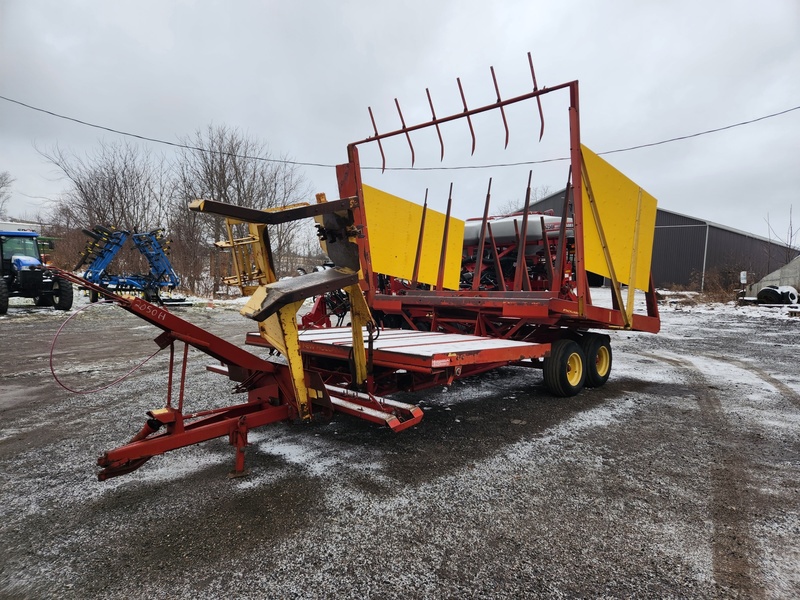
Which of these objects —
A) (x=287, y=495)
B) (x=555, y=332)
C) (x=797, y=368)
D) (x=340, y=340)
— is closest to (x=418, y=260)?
(x=555, y=332)

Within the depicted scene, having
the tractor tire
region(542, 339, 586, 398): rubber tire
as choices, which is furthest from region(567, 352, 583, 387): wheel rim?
the tractor tire

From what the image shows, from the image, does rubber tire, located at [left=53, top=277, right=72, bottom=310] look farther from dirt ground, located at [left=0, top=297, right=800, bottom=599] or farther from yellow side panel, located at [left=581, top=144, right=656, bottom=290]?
yellow side panel, located at [left=581, top=144, right=656, bottom=290]

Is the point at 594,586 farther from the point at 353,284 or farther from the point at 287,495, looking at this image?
the point at 353,284

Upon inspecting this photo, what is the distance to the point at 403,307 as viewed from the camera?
6.17 m

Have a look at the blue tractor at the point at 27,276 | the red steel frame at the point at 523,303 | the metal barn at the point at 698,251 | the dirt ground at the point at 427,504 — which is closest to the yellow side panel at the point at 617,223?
the red steel frame at the point at 523,303

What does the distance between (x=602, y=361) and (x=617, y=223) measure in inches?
70.5

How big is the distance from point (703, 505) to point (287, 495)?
2495mm

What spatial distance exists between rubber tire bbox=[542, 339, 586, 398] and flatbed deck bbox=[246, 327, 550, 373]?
68 centimetres

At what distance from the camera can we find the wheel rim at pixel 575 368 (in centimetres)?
543

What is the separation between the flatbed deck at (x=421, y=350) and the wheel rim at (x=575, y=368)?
42.3 inches

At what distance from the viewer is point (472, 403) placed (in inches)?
200

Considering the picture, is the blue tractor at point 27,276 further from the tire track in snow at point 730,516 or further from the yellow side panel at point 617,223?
the tire track in snow at point 730,516

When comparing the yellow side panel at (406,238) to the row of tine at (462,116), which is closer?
the row of tine at (462,116)

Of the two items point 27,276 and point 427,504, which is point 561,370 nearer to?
point 427,504
